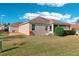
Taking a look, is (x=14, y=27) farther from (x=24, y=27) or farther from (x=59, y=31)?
(x=59, y=31)

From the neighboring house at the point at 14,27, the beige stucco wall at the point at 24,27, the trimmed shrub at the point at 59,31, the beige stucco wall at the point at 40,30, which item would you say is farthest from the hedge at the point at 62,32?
the neighboring house at the point at 14,27

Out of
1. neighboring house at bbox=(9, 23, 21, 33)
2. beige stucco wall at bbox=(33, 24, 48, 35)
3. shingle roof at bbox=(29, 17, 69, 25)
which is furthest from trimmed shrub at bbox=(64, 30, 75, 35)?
neighboring house at bbox=(9, 23, 21, 33)

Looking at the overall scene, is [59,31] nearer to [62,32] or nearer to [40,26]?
[62,32]

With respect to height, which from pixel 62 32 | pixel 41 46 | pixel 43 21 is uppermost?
pixel 43 21

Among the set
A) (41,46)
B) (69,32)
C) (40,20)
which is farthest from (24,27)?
(69,32)

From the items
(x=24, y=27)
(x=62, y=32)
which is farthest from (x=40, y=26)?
(x=62, y=32)

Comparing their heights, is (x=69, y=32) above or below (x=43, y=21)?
below

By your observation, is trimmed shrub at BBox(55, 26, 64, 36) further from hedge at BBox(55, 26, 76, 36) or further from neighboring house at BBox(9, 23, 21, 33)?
neighboring house at BBox(9, 23, 21, 33)

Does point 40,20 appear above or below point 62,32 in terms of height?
above
